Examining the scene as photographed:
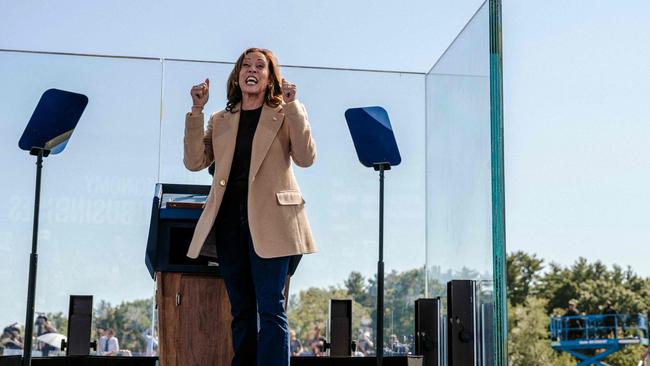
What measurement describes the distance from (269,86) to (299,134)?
10.2 inches

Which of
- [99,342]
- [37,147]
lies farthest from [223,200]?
[99,342]

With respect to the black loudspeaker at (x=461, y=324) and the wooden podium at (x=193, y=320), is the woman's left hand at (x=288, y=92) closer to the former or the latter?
the wooden podium at (x=193, y=320)

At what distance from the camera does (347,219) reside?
5.46 metres

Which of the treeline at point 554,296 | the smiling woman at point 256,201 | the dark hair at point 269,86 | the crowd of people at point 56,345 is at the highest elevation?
the treeline at point 554,296

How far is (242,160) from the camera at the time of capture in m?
3.76

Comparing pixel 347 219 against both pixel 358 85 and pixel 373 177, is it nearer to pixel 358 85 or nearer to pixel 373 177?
pixel 373 177

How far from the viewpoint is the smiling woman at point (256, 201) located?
3600 mm

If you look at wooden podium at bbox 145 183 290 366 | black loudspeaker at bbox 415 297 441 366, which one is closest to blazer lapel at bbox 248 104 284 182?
wooden podium at bbox 145 183 290 366

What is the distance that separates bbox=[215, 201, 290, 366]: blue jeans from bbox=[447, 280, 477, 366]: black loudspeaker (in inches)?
44.7

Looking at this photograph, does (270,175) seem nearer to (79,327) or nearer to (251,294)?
(251,294)

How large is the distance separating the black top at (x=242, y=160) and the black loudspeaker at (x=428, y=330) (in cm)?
164

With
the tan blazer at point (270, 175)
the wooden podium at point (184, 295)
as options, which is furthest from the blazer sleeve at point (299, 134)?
the wooden podium at point (184, 295)

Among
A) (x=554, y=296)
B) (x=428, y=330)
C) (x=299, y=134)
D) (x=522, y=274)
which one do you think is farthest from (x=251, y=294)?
(x=554, y=296)

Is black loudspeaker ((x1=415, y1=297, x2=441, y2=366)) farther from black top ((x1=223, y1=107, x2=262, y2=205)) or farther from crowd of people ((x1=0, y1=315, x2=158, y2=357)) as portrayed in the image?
black top ((x1=223, y1=107, x2=262, y2=205))
